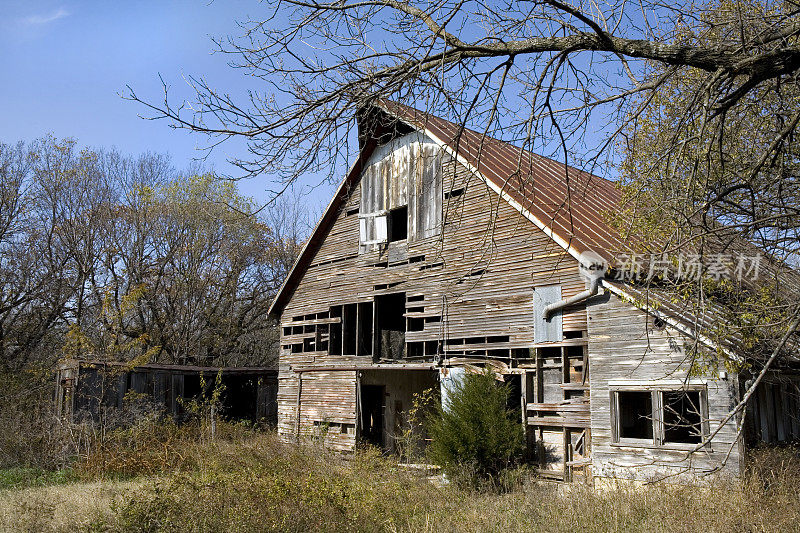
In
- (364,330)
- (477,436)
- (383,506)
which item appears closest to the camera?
(383,506)

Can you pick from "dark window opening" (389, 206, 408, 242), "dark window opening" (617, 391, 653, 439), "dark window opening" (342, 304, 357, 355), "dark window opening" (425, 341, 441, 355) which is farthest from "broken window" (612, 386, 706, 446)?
"dark window opening" (342, 304, 357, 355)

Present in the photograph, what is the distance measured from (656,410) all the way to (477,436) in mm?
3155

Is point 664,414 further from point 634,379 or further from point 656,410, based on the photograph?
point 634,379

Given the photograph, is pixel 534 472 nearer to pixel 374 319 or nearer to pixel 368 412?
pixel 374 319

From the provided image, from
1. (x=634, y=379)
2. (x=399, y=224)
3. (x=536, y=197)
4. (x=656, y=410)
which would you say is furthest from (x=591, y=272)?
(x=399, y=224)

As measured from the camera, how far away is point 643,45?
5.62m

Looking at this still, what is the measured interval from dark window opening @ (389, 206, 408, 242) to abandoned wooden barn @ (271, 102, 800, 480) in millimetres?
48

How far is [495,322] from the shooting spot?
14383mm

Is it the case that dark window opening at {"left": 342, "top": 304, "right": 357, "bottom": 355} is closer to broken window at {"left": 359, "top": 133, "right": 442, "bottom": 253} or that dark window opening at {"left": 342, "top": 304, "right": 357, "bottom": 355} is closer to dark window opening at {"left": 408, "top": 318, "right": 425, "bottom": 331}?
broken window at {"left": 359, "top": 133, "right": 442, "bottom": 253}

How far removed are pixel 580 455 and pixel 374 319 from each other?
6413 mm

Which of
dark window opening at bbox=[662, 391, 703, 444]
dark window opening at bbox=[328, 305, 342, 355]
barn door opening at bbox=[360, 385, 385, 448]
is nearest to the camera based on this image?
dark window opening at bbox=[662, 391, 703, 444]

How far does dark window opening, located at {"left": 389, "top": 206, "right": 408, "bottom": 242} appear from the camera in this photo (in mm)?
17638

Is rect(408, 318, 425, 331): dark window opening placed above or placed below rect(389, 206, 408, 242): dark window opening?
below

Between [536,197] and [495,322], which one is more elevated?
[536,197]
